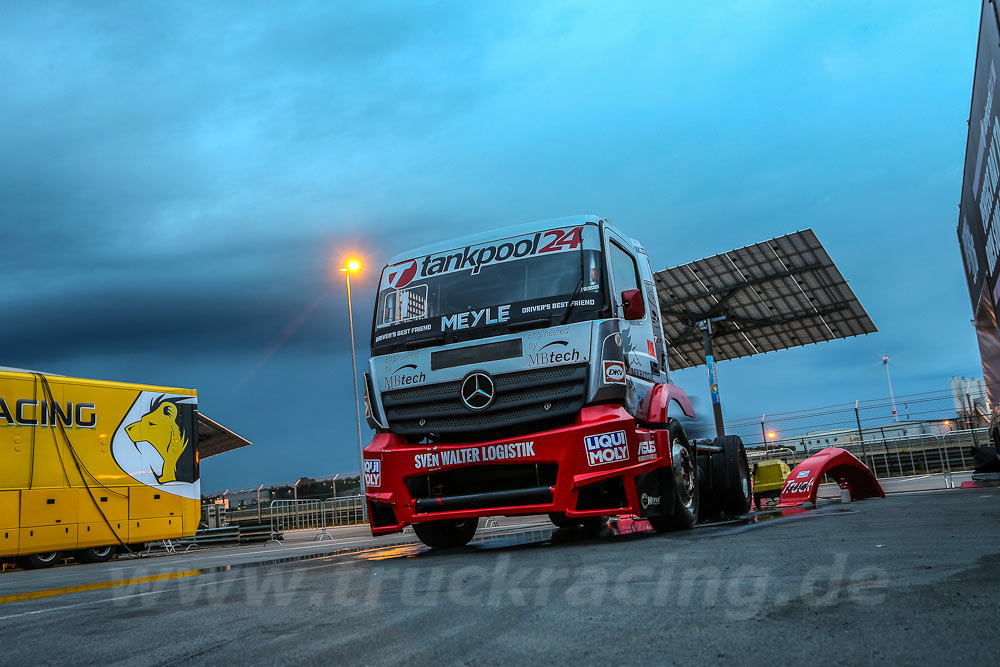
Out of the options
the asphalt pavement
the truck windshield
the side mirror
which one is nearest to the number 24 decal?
the truck windshield

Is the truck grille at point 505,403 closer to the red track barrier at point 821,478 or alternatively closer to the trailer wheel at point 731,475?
the trailer wheel at point 731,475

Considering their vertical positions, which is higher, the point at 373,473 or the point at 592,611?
the point at 373,473

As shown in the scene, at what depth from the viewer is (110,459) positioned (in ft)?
45.9

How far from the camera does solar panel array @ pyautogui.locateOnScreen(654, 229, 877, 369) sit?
77.0ft

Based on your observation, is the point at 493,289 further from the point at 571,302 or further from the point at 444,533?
the point at 444,533

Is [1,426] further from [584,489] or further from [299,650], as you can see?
[299,650]

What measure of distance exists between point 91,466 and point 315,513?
952 cm

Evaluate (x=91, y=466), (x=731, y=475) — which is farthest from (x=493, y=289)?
(x=91, y=466)

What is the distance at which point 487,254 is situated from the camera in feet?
25.2

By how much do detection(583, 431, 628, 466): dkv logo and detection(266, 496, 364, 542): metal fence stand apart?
53.2ft

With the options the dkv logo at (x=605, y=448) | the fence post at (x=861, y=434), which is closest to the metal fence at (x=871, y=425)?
the fence post at (x=861, y=434)

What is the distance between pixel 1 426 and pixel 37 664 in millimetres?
11599

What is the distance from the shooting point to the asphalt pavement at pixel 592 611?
2.35m

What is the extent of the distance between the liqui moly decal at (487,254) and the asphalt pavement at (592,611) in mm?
3004
